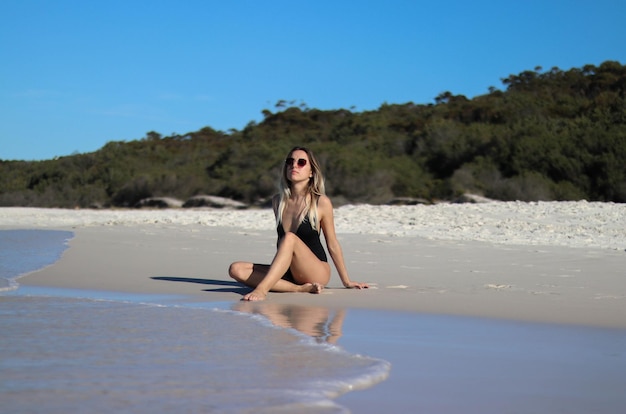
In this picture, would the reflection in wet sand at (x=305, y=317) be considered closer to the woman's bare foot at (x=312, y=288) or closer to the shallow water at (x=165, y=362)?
the shallow water at (x=165, y=362)

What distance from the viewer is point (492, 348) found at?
3941 millimetres

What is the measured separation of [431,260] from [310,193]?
266cm

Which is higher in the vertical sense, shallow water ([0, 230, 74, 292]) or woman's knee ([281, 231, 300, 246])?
woman's knee ([281, 231, 300, 246])

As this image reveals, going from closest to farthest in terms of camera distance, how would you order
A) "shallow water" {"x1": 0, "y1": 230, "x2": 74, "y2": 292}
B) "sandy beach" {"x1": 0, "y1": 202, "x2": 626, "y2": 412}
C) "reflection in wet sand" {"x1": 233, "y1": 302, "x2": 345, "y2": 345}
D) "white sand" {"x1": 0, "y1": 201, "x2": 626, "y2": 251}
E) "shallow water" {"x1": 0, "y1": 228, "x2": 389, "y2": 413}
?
1. "shallow water" {"x1": 0, "y1": 228, "x2": 389, "y2": 413}
2. "reflection in wet sand" {"x1": 233, "y1": 302, "x2": 345, "y2": 345}
3. "sandy beach" {"x1": 0, "y1": 202, "x2": 626, "y2": 412}
4. "shallow water" {"x1": 0, "y1": 230, "x2": 74, "y2": 292}
5. "white sand" {"x1": 0, "y1": 201, "x2": 626, "y2": 251}

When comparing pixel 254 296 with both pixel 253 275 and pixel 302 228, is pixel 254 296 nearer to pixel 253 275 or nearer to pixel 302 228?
pixel 253 275

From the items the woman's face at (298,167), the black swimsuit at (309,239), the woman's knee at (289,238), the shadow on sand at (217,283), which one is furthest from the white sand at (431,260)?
the woman's face at (298,167)

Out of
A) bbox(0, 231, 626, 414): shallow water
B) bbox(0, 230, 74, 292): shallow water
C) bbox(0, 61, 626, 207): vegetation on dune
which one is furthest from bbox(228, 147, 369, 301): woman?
bbox(0, 61, 626, 207): vegetation on dune

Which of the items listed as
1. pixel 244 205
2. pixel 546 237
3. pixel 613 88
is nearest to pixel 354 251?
pixel 546 237

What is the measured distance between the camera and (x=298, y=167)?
639 centimetres

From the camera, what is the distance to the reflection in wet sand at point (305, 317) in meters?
4.36

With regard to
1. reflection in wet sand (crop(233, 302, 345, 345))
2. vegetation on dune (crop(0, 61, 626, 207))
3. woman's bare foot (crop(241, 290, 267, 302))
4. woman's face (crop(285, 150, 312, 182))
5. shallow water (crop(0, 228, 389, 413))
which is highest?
vegetation on dune (crop(0, 61, 626, 207))

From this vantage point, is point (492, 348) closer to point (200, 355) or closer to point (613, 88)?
point (200, 355)

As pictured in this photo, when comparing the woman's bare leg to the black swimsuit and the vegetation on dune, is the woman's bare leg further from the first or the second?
the vegetation on dune

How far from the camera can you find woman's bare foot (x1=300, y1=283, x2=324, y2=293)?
20.3 ft
